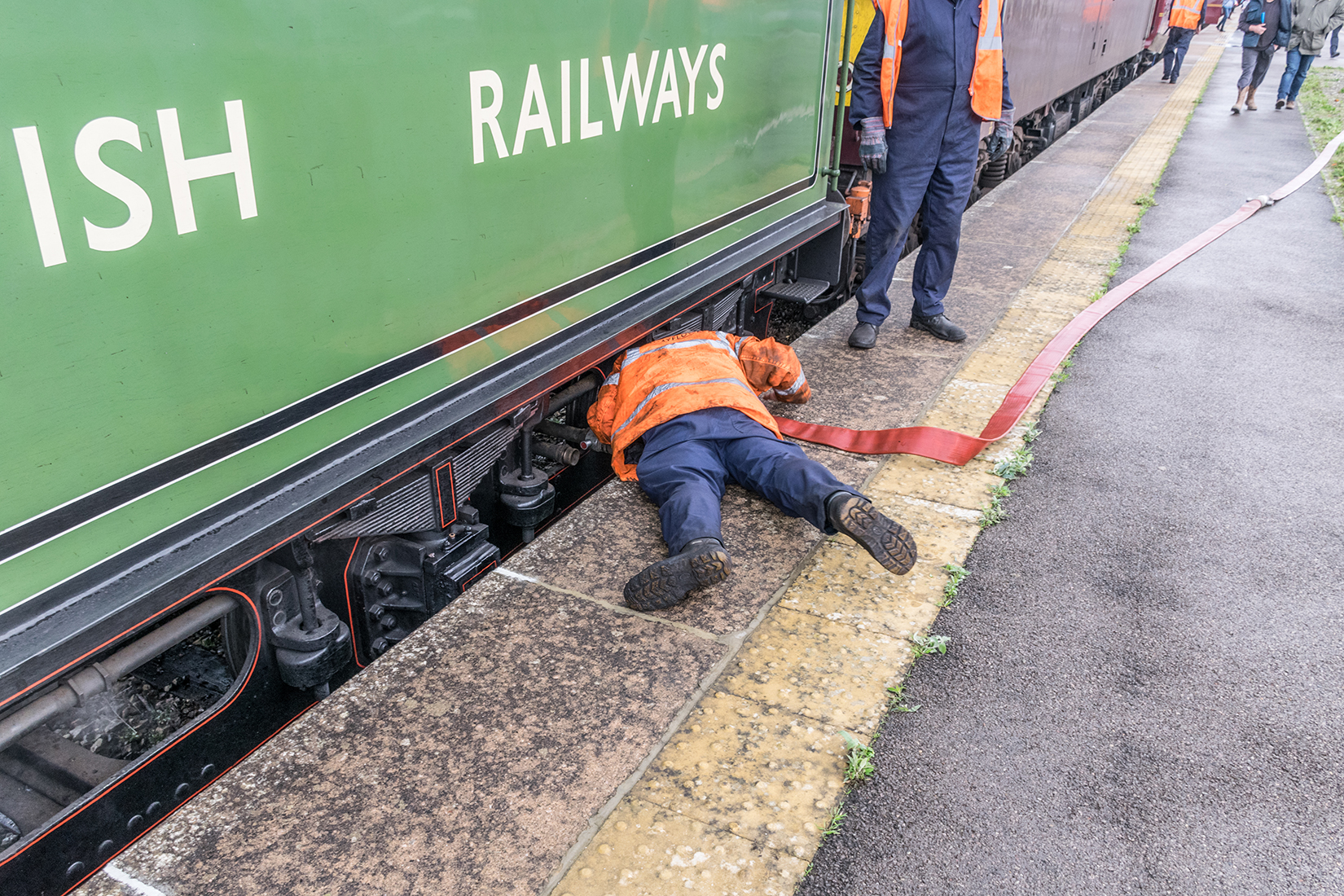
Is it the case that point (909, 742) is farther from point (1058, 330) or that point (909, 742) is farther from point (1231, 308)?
point (1231, 308)

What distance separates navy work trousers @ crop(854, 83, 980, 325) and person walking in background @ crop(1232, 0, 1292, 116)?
37.2 feet

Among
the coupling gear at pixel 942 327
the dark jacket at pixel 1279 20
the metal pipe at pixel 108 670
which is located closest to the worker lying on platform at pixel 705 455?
the metal pipe at pixel 108 670

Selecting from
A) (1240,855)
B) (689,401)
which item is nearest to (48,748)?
(689,401)

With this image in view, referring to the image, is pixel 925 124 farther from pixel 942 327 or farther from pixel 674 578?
pixel 674 578

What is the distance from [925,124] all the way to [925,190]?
0.32 meters

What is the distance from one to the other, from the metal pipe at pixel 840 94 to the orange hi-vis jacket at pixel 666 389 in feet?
5.78

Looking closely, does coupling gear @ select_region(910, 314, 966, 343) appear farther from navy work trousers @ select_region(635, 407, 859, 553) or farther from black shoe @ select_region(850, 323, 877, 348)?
navy work trousers @ select_region(635, 407, 859, 553)

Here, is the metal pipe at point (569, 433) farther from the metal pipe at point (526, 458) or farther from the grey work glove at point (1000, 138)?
the grey work glove at point (1000, 138)

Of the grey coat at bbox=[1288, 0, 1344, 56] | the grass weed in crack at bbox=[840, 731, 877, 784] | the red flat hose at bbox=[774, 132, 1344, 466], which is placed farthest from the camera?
the grey coat at bbox=[1288, 0, 1344, 56]

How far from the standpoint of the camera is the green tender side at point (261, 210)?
56.8 inches

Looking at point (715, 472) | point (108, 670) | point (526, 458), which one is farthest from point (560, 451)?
point (108, 670)

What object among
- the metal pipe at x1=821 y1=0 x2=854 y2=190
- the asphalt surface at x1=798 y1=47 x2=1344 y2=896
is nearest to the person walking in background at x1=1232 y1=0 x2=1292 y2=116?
the asphalt surface at x1=798 y1=47 x2=1344 y2=896

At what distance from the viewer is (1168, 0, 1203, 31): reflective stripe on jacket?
20109 mm

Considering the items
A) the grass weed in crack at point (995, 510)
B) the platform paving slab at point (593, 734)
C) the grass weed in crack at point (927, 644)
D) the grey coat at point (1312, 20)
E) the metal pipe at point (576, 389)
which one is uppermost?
the grey coat at point (1312, 20)
